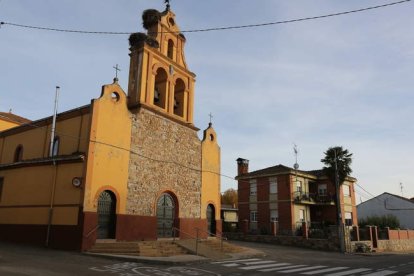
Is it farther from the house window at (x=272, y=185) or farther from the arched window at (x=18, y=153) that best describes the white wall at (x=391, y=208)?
the arched window at (x=18, y=153)

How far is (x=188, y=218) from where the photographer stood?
24.3 m

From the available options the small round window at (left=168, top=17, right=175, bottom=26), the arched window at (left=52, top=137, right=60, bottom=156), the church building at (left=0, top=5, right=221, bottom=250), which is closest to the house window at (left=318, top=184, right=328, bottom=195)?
the church building at (left=0, top=5, right=221, bottom=250)

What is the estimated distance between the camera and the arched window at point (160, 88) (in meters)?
24.2

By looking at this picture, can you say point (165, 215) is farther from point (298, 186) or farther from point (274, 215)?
point (298, 186)

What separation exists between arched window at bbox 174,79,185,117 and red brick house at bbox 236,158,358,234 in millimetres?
17108

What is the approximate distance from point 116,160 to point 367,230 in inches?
1034

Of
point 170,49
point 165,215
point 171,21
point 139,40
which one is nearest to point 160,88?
point 170,49

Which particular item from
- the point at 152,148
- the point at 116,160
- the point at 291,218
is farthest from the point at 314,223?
the point at 116,160

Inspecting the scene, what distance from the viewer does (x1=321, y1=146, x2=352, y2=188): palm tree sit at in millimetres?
37406

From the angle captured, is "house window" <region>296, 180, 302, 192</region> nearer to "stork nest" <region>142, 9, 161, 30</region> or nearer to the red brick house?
the red brick house

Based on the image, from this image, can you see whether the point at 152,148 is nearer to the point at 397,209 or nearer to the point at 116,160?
the point at 116,160

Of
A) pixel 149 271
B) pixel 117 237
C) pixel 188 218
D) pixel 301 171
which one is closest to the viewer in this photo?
pixel 149 271

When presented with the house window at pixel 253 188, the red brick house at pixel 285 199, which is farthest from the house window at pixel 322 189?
the house window at pixel 253 188

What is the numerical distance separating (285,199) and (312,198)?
14.9ft
